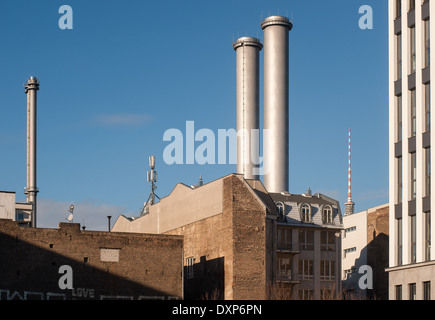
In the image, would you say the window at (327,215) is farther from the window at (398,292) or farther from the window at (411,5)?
the window at (411,5)

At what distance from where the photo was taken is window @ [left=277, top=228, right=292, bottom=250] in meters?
86.3

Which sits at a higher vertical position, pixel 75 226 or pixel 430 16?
pixel 430 16

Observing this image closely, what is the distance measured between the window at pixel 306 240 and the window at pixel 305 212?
195cm

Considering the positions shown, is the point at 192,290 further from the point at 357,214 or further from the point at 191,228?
the point at 357,214

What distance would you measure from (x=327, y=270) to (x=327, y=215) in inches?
272

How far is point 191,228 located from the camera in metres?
86.4

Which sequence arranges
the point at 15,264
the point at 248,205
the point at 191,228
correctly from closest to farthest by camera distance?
the point at 15,264, the point at 248,205, the point at 191,228

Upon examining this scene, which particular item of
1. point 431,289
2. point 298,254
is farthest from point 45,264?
point 431,289

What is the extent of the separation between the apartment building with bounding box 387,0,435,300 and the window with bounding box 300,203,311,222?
32.6m

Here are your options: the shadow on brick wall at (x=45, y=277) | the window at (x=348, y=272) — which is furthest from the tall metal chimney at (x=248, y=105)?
the shadow on brick wall at (x=45, y=277)

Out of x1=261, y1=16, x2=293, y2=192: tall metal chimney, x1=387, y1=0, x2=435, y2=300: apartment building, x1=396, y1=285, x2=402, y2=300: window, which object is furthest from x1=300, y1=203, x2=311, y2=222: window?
x1=396, y1=285, x2=402, y2=300: window

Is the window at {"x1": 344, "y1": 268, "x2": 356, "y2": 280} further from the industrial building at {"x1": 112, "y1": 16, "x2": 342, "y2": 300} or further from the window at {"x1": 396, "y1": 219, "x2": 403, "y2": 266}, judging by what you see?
the window at {"x1": 396, "y1": 219, "x2": 403, "y2": 266}
